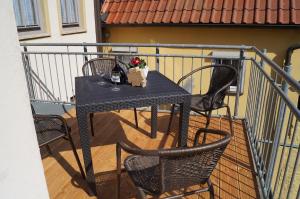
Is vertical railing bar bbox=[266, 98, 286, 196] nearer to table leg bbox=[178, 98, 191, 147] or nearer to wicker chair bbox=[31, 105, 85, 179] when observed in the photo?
table leg bbox=[178, 98, 191, 147]

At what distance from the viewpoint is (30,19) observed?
199 inches

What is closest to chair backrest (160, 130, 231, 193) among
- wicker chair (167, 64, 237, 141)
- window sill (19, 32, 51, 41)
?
wicker chair (167, 64, 237, 141)

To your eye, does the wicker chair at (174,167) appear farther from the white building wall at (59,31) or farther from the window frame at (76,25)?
the window frame at (76,25)

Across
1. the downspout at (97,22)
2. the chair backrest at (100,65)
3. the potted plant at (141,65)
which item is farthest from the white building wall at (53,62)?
the potted plant at (141,65)

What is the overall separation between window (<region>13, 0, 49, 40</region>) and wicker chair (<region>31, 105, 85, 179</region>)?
9.63 feet

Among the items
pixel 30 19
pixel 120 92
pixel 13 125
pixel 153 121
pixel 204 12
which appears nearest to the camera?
pixel 13 125

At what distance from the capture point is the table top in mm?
2082

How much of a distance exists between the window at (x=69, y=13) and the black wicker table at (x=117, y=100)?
165 inches

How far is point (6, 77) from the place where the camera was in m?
0.88

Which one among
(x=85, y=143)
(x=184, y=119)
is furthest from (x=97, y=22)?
(x=85, y=143)

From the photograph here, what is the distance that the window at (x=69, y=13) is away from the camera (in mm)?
6074

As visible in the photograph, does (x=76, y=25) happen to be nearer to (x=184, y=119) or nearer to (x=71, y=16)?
(x=71, y=16)

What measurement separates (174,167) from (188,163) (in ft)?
0.28

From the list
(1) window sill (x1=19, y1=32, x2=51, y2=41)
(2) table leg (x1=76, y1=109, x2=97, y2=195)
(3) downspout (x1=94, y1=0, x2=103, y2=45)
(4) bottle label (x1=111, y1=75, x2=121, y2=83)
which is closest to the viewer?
(2) table leg (x1=76, y1=109, x2=97, y2=195)
